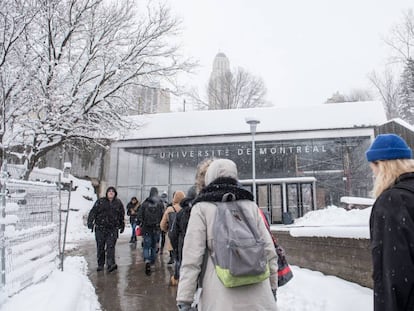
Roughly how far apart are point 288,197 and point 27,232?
1578 centimetres

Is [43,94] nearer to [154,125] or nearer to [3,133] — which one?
[3,133]

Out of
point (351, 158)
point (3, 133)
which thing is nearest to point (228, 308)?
point (3, 133)

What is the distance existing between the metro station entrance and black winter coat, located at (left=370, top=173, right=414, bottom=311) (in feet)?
58.0

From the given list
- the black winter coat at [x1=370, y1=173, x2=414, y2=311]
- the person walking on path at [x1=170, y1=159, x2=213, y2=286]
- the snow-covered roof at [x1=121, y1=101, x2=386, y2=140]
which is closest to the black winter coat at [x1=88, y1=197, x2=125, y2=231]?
the person walking on path at [x1=170, y1=159, x2=213, y2=286]

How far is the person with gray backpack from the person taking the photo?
2.54 m

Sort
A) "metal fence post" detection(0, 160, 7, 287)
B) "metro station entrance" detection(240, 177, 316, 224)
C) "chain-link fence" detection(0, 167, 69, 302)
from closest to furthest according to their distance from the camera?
"metal fence post" detection(0, 160, 7, 287) < "chain-link fence" detection(0, 167, 69, 302) < "metro station entrance" detection(240, 177, 316, 224)

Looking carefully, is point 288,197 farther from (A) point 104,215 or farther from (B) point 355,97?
(B) point 355,97

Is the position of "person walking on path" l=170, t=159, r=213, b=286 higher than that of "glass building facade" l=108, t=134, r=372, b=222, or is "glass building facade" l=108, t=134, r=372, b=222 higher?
"glass building facade" l=108, t=134, r=372, b=222

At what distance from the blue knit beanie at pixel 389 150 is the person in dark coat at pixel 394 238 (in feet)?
0.18

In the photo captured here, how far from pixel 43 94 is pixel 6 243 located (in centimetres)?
1151

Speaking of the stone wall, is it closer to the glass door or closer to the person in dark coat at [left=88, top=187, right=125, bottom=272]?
the person in dark coat at [left=88, top=187, right=125, bottom=272]

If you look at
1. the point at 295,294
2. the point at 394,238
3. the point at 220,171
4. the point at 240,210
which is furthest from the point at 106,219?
the point at 394,238

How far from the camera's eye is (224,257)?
2.55 meters

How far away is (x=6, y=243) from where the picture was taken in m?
4.82
